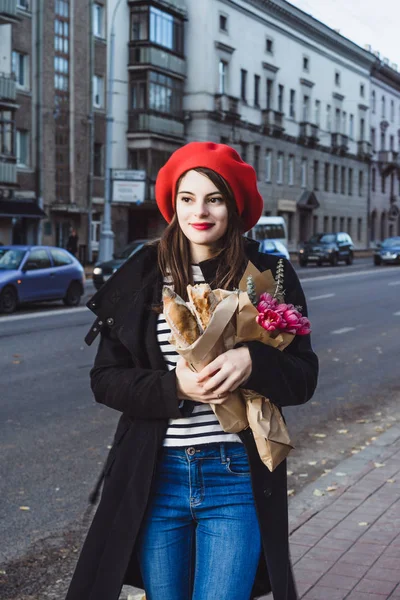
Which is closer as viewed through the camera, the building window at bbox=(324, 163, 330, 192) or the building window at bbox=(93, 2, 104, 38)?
the building window at bbox=(93, 2, 104, 38)

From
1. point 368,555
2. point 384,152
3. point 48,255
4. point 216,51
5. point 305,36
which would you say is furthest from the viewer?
point 384,152

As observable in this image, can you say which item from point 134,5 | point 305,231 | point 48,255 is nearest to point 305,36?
point 305,231

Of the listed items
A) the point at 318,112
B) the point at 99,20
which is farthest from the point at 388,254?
the point at 318,112

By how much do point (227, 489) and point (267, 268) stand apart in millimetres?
631

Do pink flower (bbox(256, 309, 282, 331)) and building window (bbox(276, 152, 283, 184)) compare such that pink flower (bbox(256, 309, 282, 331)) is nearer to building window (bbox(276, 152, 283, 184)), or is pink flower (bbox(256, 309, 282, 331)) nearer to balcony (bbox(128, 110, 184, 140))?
balcony (bbox(128, 110, 184, 140))

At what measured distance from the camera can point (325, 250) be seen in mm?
47500

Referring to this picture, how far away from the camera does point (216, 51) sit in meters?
52.6

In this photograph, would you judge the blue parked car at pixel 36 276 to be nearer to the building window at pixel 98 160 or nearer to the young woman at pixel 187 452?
the young woman at pixel 187 452

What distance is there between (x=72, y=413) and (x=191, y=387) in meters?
6.92

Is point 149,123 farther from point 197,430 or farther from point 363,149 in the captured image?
point 197,430

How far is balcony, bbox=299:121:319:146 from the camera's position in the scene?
65500mm

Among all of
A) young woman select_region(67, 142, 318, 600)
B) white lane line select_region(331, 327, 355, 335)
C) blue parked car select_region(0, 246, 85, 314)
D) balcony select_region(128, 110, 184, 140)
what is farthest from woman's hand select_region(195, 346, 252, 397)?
balcony select_region(128, 110, 184, 140)

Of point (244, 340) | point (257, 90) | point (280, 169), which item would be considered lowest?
point (244, 340)

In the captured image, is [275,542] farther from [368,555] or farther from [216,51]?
[216,51]
